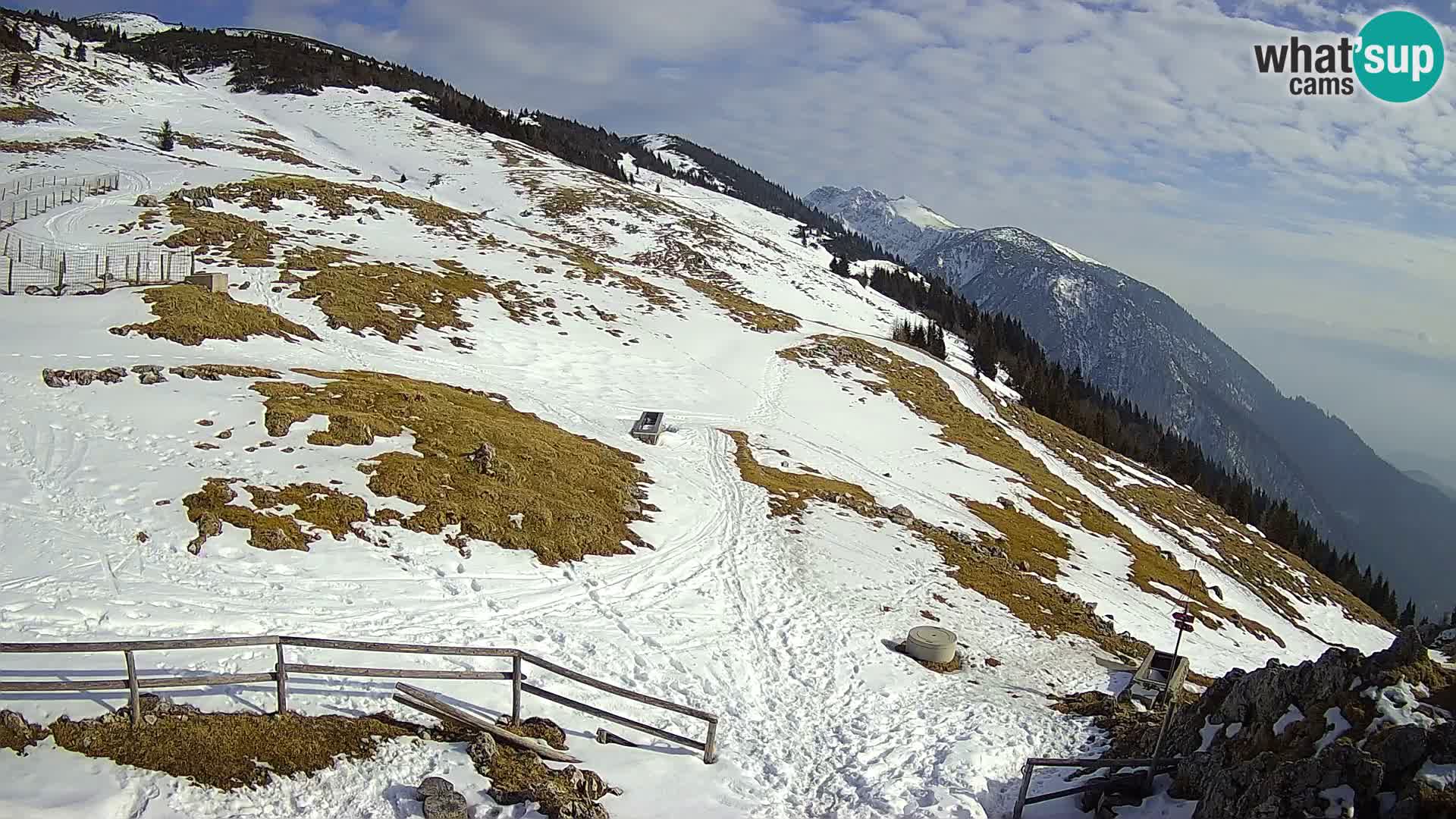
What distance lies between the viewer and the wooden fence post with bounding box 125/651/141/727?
33.6 feet

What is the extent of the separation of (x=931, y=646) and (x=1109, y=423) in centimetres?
11631

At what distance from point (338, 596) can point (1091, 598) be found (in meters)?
27.0

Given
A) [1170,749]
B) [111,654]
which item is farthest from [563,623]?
[1170,749]

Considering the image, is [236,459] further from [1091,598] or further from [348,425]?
[1091,598]

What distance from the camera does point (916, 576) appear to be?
2564 cm

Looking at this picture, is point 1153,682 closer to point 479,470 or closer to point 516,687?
A: point 516,687

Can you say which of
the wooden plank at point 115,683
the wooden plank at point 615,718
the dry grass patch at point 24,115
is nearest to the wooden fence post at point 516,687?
the wooden plank at point 615,718

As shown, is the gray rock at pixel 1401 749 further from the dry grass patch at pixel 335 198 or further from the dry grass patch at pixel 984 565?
the dry grass patch at pixel 335 198

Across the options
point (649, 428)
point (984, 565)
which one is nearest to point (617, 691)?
point (984, 565)

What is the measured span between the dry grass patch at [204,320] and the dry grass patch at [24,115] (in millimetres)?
72105

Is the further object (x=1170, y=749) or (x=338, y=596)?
(x=338, y=596)

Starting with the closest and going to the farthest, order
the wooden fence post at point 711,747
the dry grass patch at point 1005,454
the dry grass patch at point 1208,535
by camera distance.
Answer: the wooden fence post at point 711,747
the dry grass patch at point 1005,454
the dry grass patch at point 1208,535

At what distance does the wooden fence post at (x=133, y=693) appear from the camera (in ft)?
33.6

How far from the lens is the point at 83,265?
41.8m
